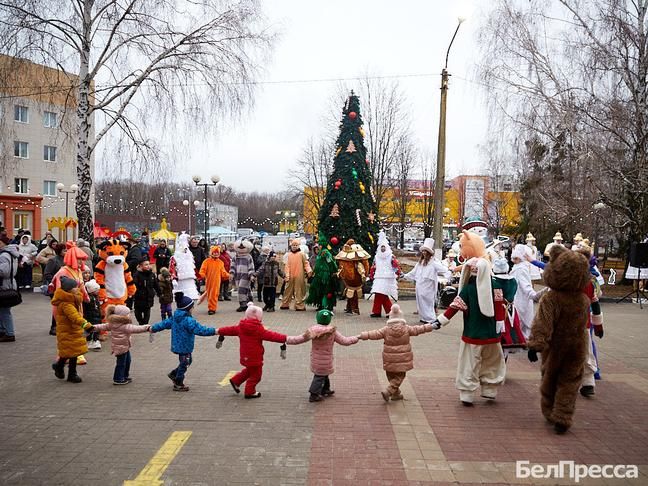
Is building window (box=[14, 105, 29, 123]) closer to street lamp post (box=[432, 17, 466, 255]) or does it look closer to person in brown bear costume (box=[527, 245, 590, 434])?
street lamp post (box=[432, 17, 466, 255])

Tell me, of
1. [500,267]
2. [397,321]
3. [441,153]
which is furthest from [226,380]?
[441,153]

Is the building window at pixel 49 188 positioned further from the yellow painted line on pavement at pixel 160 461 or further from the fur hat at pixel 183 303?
the yellow painted line on pavement at pixel 160 461

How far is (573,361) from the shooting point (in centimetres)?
558

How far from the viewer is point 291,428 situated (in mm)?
5605

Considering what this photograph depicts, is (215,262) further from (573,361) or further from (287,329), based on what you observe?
(573,361)

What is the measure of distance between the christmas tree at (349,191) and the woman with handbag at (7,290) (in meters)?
9.46

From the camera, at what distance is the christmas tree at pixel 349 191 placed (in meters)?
17.4

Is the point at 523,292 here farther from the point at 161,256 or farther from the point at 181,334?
the point at 161,256

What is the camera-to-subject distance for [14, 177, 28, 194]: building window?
140ft

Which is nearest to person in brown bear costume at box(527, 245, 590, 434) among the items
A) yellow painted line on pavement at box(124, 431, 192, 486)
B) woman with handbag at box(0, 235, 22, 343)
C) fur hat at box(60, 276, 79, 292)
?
yellow painted line on pavement at box(124, 431, 192, 486)

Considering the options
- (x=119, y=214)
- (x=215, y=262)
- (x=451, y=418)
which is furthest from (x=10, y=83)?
(x=119, y=214)

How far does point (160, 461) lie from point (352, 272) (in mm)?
9340

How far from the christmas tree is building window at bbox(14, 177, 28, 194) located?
35.3 metres

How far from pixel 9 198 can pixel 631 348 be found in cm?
4317
